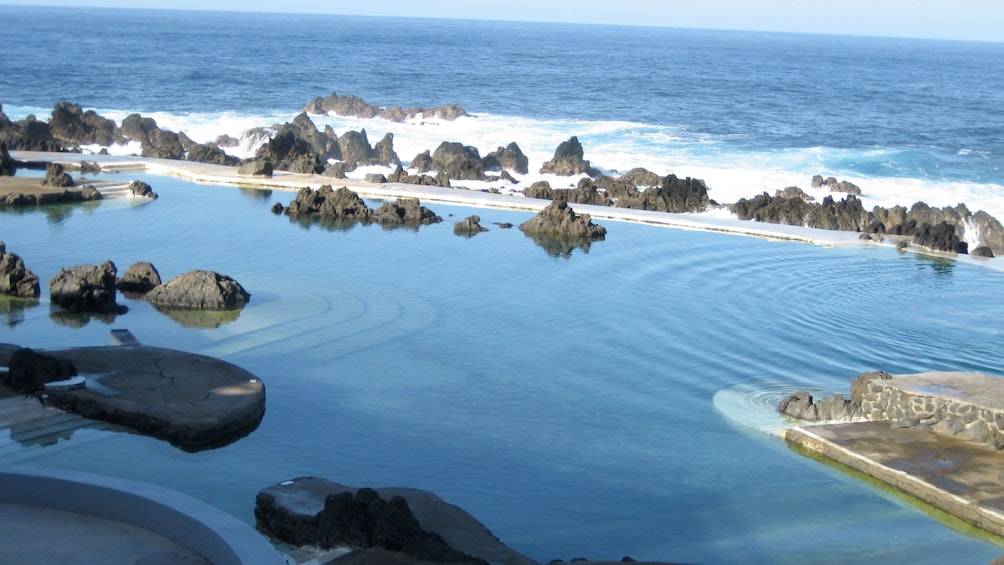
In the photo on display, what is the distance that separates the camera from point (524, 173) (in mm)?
38781

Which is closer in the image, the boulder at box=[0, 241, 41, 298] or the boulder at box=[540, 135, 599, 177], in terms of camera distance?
the boulder at box=[0, 241, 41, 298]

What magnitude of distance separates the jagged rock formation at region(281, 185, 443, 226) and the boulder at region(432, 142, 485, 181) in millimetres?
7980

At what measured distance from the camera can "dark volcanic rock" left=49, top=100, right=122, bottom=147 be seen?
40.2 m

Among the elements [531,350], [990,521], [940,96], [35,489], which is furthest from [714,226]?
[940,96]

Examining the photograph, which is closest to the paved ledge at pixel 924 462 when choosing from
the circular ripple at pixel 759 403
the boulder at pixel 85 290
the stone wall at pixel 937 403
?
the stone wall at pixel 937 403

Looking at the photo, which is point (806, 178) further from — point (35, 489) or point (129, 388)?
point (35, 489)

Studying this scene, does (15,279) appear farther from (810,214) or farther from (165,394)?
(810,214)

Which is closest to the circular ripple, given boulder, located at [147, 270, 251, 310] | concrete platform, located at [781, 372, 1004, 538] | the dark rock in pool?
concrete platform, located at [781, 372, 1004, 538]

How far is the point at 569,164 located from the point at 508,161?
6.97ft

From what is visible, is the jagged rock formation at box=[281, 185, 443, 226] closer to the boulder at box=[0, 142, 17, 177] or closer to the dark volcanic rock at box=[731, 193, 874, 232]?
the boulder at box=[0, 142, 17, 177]

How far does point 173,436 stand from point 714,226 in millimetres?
16173

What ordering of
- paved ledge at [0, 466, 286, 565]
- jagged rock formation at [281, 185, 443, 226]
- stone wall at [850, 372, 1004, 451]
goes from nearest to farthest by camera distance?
1. paved ledge at [0, 466, 286, 565]
2. stone wall at [850, 372, 1004, 451]
3. jagged rock formation at [281, 185, 443, 226]

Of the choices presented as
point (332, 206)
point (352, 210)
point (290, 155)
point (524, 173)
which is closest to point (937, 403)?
point (352, 210)

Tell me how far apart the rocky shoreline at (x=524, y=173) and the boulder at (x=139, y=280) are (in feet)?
38.5
